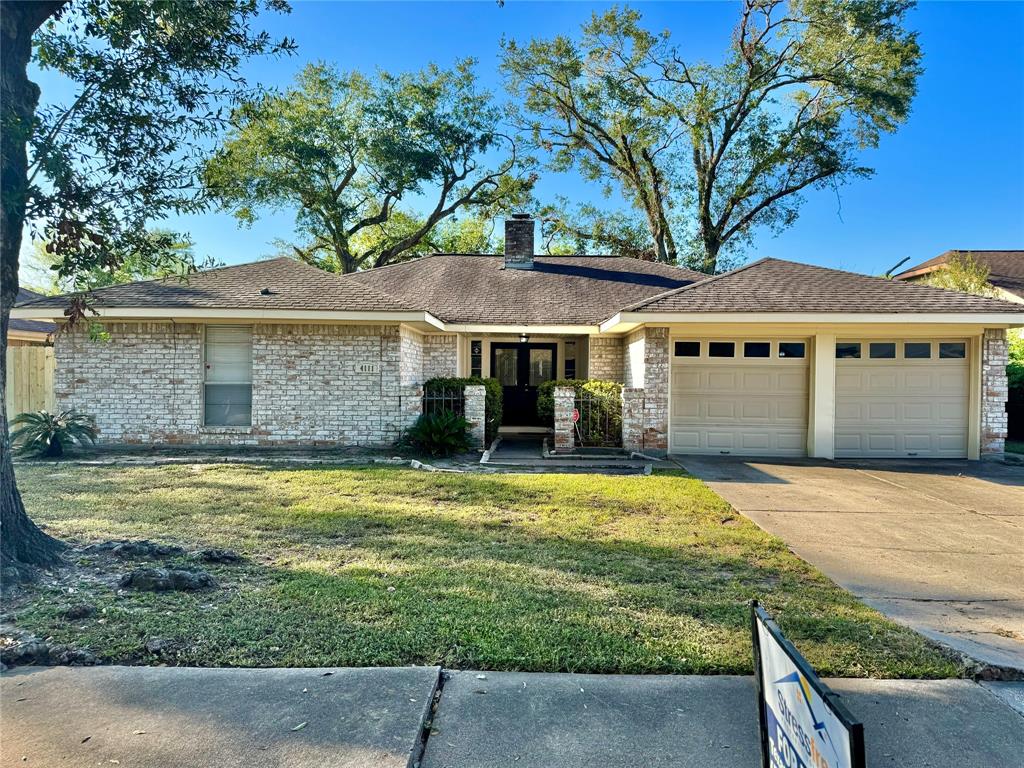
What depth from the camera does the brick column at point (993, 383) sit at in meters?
11.2

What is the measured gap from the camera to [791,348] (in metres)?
11.7

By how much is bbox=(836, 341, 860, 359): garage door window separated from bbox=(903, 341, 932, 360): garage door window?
95 cm

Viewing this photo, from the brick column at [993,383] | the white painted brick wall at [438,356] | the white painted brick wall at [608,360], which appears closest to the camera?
the brick column at [993,383]

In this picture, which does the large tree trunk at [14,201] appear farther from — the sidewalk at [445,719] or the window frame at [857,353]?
the window frame at [857,353]

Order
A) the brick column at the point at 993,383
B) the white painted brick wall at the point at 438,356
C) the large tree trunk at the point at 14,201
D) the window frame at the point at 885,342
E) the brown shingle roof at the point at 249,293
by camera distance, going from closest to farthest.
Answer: the large tree trunk at the point at 14,201 < the brown shingle roof at the point at 249,293 < the brick column at the point at 993,383 < the window frame at the point at 885,342 < the white painted brick wall at the point at 438,356

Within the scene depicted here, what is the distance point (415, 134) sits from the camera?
25688 mm

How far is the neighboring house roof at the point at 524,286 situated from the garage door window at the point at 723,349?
8.83 feet

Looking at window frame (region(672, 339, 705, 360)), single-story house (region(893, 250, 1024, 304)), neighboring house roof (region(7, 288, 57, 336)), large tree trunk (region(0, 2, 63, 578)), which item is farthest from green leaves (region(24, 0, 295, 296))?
single-story house (region(893, 250, 1024, 304))

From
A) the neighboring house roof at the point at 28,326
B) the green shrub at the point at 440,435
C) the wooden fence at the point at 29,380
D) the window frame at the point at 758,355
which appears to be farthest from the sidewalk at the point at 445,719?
the neighboring house roof at the point at 28,326

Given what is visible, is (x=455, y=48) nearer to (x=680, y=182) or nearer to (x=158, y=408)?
(x=680, y=182)

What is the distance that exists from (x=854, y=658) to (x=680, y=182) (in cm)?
2861

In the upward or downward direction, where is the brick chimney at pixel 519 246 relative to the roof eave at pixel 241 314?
upward

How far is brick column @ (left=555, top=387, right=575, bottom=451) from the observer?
451 inches

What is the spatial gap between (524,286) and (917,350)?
9.21m
